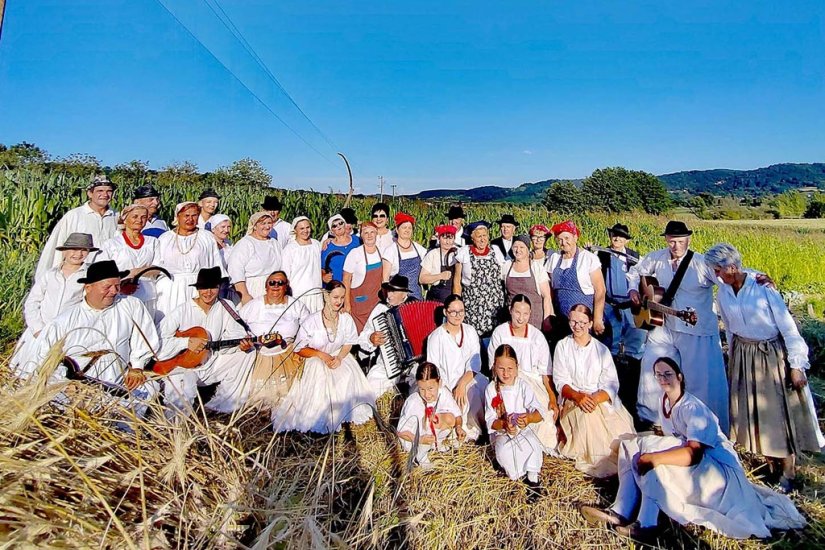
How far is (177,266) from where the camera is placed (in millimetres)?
4957

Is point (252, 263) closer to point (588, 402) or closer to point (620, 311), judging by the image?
point (588, 402)

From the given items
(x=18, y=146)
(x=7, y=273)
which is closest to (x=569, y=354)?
(x=7, y=273)

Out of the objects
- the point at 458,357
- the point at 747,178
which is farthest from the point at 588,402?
the point at 747,178

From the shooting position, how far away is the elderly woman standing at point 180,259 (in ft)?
16.2

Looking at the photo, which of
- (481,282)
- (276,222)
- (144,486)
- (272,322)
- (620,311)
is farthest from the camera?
(276,222)

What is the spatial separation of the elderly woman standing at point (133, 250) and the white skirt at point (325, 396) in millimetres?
1689

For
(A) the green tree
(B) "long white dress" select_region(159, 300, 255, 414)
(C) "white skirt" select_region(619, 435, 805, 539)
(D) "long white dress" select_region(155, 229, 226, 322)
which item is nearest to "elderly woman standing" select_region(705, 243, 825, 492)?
(C) "white skirt" select_region(619, 435, 805, 539)

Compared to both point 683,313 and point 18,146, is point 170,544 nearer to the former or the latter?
point 683,313

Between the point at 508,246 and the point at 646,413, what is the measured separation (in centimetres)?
236

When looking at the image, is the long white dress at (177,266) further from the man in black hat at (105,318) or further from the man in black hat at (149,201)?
the man in black hat at (105,318)

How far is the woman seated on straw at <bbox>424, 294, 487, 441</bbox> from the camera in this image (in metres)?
4.54

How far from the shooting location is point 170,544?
3.70 ft

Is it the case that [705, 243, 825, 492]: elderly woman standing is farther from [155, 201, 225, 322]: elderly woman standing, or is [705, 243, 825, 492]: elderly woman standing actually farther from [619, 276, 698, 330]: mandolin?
[155, 201, 225, 322]: elderly woman standing

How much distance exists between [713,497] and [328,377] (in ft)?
10.9
